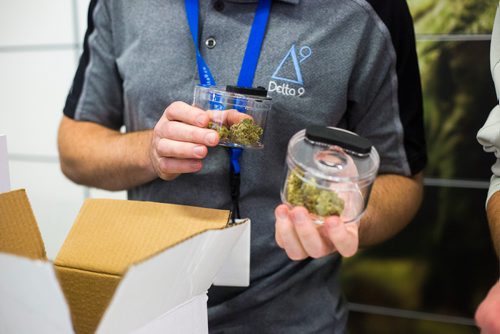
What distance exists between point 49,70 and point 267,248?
64.7 inches

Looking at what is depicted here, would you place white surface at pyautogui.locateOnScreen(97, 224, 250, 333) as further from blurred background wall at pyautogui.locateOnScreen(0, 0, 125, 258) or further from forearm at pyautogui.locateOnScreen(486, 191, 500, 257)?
blurred background wall at pyautogui.locateOnScreen(0, 0, 125, 258)

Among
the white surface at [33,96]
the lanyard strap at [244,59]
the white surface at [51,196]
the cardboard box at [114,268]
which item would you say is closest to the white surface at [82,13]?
the white surface at [33,96]

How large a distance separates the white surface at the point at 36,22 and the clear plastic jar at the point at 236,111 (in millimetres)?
1547

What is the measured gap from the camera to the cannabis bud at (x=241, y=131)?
0.93 m

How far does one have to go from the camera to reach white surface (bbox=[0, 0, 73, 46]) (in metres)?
2.21

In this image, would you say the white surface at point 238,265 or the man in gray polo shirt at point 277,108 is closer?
the white surface at point 238,265

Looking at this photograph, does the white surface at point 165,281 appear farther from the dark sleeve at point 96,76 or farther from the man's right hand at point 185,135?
the dark sleeve at point 96,76

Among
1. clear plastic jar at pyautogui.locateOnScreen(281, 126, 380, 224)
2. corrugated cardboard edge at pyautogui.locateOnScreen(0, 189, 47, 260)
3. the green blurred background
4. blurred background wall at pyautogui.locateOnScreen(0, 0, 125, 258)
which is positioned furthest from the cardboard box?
blurred background wall at pyautogui.locateOnScreen(0, 0, 125, 258)

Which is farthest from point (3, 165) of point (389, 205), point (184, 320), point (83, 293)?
point (389, 205)

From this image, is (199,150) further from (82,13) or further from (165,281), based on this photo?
(82,13)

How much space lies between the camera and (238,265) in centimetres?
91

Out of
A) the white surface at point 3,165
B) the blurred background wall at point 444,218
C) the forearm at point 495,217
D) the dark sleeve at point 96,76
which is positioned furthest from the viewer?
the blurred background wall at point 444,218

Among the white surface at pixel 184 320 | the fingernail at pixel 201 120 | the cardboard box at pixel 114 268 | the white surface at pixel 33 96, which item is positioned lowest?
the white surface at pixel 33 96

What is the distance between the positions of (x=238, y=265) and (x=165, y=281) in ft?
1.08
